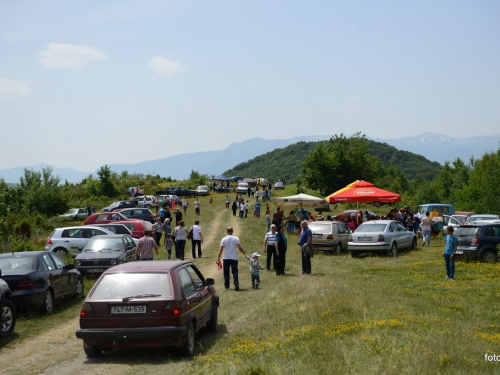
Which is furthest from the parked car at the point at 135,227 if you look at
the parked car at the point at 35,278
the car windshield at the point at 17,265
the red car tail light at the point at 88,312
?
the red car tail light at the point at 88,312

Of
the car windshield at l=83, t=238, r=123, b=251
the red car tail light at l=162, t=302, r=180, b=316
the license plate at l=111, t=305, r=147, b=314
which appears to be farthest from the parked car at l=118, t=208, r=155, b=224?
the red car tail light at l=162, t=302, r=180, b=316

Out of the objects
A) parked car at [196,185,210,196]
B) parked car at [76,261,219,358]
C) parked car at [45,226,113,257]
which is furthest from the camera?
parked car at [196,185,210,196]

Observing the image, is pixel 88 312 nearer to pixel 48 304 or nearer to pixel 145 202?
pixel 48 304

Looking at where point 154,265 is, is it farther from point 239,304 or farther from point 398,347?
point 239,304

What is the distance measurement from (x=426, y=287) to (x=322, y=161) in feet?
184

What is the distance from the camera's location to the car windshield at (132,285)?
8773 mm

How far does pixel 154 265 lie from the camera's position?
9.35m

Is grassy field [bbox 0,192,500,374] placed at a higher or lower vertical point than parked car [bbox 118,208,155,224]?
lower

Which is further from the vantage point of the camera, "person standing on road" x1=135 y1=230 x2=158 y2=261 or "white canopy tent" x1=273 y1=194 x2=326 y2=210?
"white canopy tent" x1=273 y1=194 x2=326 y2=210

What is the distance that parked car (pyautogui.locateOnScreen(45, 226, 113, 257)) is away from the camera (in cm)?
2259

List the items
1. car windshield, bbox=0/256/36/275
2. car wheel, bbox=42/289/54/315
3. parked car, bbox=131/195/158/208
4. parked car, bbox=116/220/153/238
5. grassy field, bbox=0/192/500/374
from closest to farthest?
grassy field, bbox=0/192/500/374 < car windshield, bbox=0/256/36/275 < car wheel, bbox=42/289/54/315 < parked car, bbox=116/220/153/238 < parked car, bbox=131/195/158/208

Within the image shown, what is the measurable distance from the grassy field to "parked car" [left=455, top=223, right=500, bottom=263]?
1336mm

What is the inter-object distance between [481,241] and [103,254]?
1288 cm

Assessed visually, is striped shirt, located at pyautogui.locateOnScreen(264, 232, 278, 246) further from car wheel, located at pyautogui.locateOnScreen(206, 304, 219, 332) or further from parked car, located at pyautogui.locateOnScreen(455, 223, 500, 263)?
car wheel, located at pyautogui.locateOnScreen(206, 304, 219, 332)
